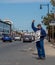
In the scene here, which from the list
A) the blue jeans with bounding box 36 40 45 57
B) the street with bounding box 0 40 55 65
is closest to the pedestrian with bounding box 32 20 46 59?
the blue jeans with bounding box 36 40 45 57

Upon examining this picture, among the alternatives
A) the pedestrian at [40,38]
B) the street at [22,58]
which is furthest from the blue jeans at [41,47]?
the street at [22,58]

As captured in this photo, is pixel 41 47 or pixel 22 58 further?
pixel 22 58

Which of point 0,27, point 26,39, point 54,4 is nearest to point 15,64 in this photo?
point 54,4

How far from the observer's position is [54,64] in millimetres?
15742

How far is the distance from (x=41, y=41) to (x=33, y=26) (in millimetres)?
985

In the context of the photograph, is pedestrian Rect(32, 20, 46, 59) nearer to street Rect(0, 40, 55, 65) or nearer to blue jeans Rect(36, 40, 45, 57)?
blue jeans Rect(36, 40, 45, 57)

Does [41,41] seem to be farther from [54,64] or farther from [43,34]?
[54,64]

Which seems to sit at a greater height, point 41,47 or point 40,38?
point 40,38

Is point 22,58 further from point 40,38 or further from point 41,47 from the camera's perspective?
point 40,38

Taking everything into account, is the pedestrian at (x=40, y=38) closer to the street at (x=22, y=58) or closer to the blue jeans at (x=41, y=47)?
the blue jeans at (x=41, y=47)

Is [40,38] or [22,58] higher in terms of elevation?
[40,38]

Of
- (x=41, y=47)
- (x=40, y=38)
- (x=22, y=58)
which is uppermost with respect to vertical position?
(x=40, y=38)


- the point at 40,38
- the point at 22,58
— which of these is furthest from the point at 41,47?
the point at 22,58

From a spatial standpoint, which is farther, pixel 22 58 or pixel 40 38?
pixel 22 58
